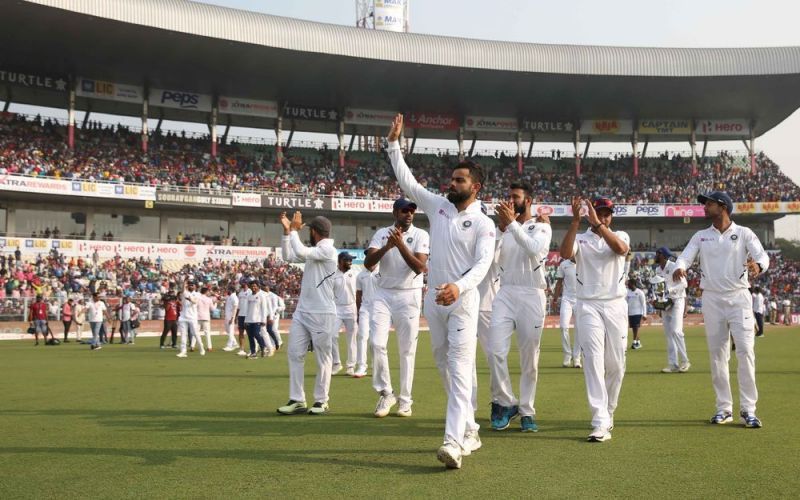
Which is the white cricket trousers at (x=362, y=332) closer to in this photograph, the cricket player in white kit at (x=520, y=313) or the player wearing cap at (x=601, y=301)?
the cricket player in white kit at (x=520, y=313)

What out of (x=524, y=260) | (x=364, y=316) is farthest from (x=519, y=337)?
(x=364, y=316)

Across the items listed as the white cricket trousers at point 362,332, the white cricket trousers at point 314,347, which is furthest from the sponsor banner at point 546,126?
the white cricket trousers at point 314,347

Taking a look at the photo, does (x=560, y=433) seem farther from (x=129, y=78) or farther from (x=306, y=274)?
(x=129, y=78)

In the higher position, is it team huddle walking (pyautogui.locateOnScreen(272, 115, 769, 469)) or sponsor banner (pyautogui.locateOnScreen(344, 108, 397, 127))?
sponsor banner (pyautogui.locateOnScreen(344, 108, 397, 127))

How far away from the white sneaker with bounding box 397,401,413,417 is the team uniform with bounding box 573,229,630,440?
2203 mm

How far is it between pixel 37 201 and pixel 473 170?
4112 cm

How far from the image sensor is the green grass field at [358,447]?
17.1 feet

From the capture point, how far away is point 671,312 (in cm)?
1462

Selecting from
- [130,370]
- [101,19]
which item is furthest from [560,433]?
[101,19]

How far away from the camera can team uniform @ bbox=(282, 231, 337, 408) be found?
28.8 ft

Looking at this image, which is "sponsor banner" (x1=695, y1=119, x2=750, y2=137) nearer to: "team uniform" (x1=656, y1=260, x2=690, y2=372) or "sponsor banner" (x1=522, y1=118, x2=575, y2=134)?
"sponsor banner" (x1=522, y1=118, x2=575, y2=134)

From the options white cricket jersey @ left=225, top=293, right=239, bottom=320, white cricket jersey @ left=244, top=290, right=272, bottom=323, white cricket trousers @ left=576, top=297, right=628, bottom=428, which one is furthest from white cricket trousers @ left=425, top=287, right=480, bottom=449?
white cricket jersey @ left=225, top=293, right=239, bottom=320

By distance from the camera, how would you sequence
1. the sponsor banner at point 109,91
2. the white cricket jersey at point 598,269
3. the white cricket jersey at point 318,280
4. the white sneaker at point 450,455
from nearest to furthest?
1. the white sneaker at point 450,455
2. the white cricket jersey at point 598,269
3. the white cricket jersey at point 318,280
4. the sponsor banner at point 109,91

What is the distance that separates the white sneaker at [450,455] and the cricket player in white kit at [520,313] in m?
1.88
